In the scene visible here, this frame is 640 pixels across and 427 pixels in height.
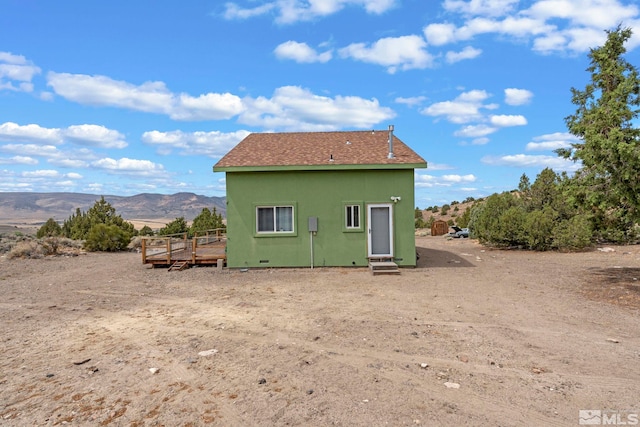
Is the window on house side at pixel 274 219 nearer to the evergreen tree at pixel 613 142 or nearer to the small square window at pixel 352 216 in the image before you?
the small square window at pixel 352 216

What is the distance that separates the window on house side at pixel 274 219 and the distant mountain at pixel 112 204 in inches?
5012

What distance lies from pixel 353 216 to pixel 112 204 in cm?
14801

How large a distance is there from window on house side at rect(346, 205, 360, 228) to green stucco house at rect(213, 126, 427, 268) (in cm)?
3

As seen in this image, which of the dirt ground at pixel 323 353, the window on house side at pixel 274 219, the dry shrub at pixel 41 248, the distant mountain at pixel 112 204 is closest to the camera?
the dirt ground at pixel 323 353

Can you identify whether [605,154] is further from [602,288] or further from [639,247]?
[639,247]

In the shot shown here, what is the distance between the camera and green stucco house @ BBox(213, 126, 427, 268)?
13555 millimetres

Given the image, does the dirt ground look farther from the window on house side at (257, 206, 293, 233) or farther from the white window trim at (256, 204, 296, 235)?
the window on house side at (257, 206, 293, 233)

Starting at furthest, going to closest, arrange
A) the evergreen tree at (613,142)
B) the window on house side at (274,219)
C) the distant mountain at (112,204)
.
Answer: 1. the distant mountain at (112,204)
2. the window on house side at (274,219)
3. the evergreen tree at (613,142)

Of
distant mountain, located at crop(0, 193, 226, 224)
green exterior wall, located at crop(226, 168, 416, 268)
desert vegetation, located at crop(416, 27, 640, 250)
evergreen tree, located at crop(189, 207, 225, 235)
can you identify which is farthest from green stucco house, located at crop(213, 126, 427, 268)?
distant mountain, located at crop(0, 193, 226, 224)

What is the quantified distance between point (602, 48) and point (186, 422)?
12716 mm

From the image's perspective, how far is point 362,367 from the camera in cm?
492

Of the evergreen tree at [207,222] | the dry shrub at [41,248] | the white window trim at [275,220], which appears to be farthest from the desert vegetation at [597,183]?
the dry shrub at [41,248]

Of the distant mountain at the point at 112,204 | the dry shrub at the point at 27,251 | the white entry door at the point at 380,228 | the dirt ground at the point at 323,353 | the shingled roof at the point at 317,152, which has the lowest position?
the dirt ground at the point at 323,353

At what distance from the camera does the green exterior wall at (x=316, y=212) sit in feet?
44.5
